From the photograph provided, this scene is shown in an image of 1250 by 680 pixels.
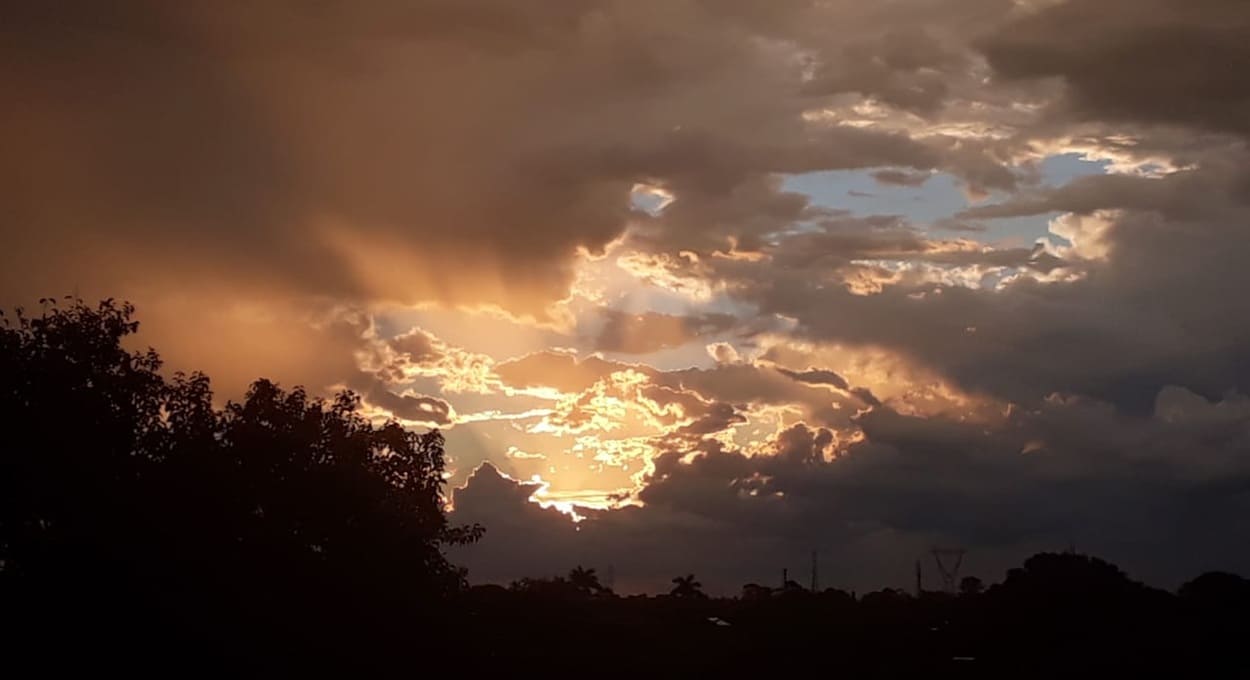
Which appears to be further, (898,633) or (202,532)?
(898,633)

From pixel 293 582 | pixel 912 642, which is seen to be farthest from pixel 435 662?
pixel 912 642

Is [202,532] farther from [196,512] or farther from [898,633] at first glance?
[898,633]

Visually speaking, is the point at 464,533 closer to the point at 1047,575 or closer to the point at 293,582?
the point at 293,582

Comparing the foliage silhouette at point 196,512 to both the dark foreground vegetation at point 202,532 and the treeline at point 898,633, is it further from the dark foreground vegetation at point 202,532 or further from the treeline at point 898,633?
the treeline at point 898,633

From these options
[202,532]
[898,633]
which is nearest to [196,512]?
[202,532]

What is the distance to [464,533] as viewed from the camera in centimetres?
4416

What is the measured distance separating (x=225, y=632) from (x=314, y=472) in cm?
583

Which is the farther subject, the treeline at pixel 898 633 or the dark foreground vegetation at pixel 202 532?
the treeline at pixel 898 633

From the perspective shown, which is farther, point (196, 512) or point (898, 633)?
point (898, 633)

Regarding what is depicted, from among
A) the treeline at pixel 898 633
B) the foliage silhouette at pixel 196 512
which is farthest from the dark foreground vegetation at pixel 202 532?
the treeline at pixel 898 633

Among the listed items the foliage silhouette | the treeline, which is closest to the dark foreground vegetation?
the foliage silhouette

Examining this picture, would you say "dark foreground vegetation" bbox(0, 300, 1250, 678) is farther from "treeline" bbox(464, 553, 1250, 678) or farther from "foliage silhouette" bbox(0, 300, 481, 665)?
"treeline" bbox(464, 553, 1250, 678)

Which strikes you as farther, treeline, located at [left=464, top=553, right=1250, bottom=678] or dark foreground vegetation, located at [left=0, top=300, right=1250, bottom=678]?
treeline, located at [left=464, top=553, right=1250, bottom=678]

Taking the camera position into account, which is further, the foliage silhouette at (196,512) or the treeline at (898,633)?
the treeline at (898,633)
